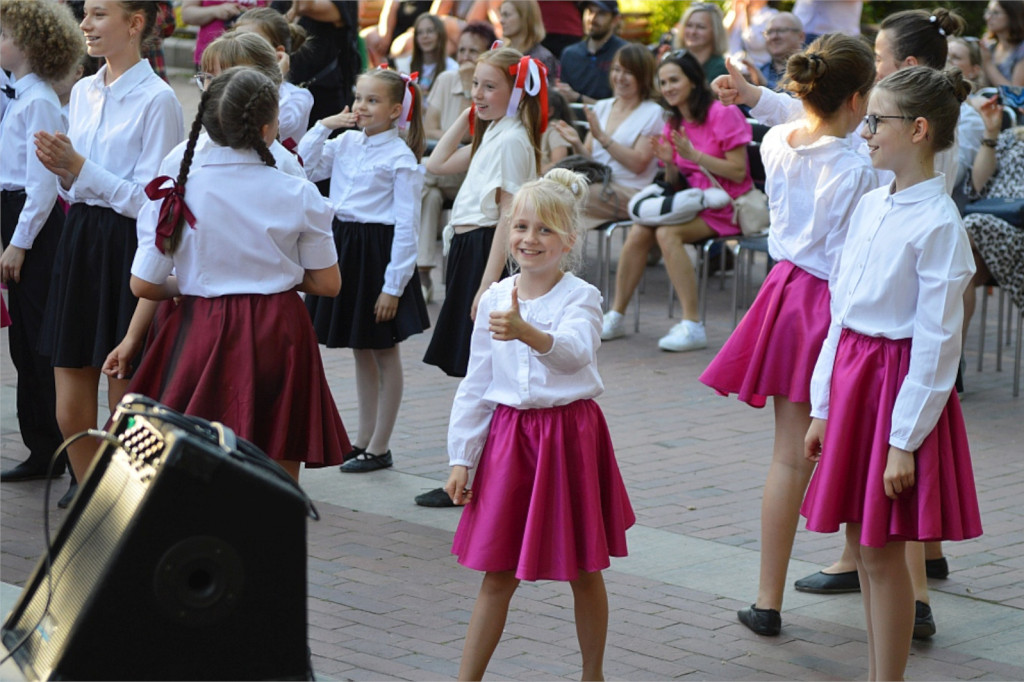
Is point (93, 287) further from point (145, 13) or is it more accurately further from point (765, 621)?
point (765, 621)

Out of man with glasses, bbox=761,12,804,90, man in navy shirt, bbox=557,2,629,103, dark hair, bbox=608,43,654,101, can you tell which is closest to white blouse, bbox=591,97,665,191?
dark hair, bbox=608,43,654,101

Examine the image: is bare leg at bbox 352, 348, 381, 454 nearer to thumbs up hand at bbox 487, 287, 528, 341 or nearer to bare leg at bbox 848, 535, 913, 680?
thumbs up hand at bbox 487, 287, 528, 341

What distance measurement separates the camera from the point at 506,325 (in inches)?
140

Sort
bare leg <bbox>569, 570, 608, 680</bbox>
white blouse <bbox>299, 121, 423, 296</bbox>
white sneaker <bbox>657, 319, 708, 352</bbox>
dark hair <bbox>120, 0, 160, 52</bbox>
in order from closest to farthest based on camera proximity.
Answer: bare leg <bbox>569, 570, 608, 680</bbox>
dark hair <bbox>120, 0, 160, 52</bbox>
white blouse <bbox>299, 121, 423, 296</bbox>
white sneaker <bbox>657, 319, 708, 352</bbox>

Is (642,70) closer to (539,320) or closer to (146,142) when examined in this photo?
Answer: (146,142)

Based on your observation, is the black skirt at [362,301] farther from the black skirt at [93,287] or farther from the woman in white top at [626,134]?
the woman in white top at [626,134]

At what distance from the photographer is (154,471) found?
8.89 ft

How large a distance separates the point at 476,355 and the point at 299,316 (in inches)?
30.2

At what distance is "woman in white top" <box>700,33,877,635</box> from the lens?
446 cm

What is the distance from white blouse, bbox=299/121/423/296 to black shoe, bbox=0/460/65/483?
5.45ft

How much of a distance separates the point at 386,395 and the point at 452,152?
1199 mm

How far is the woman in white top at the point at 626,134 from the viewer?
9734 millimetres

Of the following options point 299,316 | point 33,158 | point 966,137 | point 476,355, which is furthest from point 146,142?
point 966,137

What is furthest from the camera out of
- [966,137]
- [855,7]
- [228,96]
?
[855,7]
